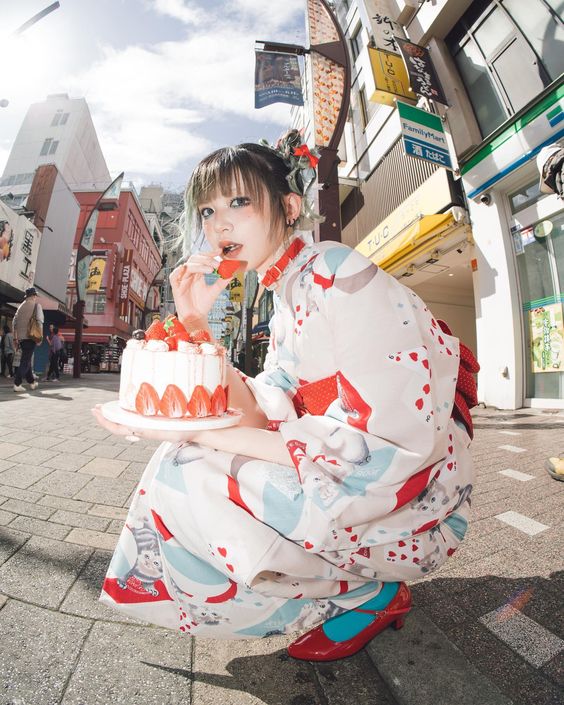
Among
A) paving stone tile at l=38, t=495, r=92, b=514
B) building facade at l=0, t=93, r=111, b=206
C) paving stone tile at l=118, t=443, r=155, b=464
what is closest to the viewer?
paving stone tile at l=38, t=495, r=92, b=514

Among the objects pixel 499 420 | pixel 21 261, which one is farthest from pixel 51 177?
pixel 499 420

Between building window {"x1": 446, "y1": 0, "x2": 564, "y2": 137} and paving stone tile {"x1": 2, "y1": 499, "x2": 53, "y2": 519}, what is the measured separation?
26.9 feet

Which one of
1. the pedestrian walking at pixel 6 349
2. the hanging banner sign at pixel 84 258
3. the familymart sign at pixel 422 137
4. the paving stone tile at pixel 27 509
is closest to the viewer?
the paving stone tile at pixel 27 509

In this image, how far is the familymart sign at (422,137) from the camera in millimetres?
6859

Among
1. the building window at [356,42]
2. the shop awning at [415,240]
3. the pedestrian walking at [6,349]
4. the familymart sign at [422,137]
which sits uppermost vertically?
the building window at [356,42]

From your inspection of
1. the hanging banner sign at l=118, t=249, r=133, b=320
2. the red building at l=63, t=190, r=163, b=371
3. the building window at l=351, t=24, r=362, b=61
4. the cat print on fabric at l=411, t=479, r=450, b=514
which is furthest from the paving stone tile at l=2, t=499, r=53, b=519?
the hanging banner sign at l=118, t=249, r=133, b=320

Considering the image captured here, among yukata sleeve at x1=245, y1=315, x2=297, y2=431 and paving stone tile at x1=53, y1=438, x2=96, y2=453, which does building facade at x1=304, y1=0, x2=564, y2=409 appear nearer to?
yukata sleeve at x1=245, y1=315, x2=297, y2=431

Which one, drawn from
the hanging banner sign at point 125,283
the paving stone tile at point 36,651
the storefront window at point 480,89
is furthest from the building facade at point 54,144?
the paving stone tile at point 36,651

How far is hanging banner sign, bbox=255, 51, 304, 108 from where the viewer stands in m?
6.92

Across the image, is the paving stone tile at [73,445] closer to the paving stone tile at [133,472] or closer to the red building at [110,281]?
the paving stone tile at [133,472]

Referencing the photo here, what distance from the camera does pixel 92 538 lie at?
1620mm

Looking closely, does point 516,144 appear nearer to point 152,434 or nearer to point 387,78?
point 387,78

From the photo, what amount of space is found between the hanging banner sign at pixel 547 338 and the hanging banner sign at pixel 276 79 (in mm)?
6009

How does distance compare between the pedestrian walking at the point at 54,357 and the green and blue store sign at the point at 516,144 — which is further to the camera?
the pedestrian walking at the point at 54,357
